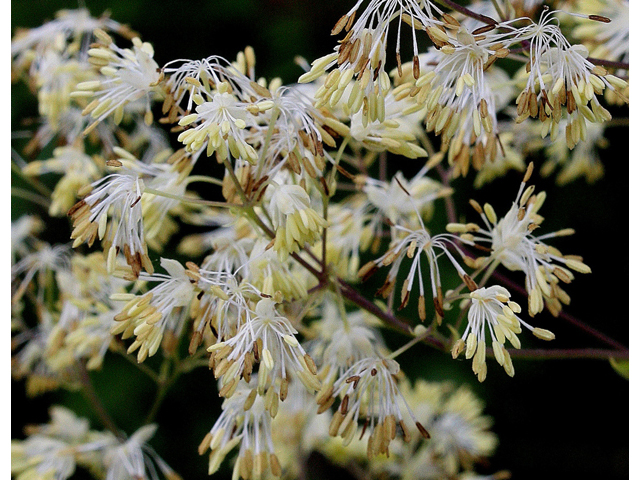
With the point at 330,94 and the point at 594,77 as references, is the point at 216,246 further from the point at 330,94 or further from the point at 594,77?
the point at 594,77

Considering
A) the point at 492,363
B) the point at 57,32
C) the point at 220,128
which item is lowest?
the point at 492,363

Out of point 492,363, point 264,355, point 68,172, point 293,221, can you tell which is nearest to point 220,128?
point 293,221

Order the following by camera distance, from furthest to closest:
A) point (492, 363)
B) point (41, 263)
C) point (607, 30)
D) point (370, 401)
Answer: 1. point (492, 363)
2. point (41, 263)
3. point (607, 30)
4. point (370, 401)

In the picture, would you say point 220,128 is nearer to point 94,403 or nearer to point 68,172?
point 68,172

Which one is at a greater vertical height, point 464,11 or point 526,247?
point 464,11

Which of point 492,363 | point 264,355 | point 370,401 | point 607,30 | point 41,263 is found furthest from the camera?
point 492,363

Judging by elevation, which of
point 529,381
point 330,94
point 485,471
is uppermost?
point 330,94

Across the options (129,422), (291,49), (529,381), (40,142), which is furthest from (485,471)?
(40,142)

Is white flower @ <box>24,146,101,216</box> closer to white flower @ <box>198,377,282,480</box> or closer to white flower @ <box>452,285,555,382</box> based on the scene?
white flower @ <box>198,377,282,480</box>
